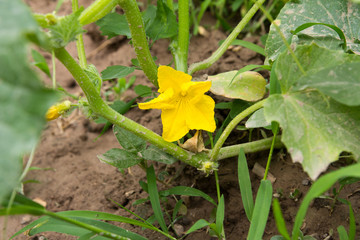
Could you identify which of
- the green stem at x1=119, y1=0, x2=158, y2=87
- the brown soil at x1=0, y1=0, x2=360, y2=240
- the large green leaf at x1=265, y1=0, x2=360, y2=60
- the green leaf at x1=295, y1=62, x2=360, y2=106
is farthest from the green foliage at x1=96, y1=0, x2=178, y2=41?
the green leaf at x1=295, y1=62, x2=360, y2=106

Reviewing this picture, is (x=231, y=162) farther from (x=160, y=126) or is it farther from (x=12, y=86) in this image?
(x=12, y=86)

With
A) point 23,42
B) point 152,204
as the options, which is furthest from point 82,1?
point 23,42

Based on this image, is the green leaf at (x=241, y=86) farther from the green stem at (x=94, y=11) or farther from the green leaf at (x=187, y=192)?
the green stem at (x=94, y=11)

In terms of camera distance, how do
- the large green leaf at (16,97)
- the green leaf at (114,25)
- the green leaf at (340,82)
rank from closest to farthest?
the large green leaf at (16,97) < the green leaf at (340,82) < the green leaf at (114,25)

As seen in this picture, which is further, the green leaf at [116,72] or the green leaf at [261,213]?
the green leaf at [116,72]

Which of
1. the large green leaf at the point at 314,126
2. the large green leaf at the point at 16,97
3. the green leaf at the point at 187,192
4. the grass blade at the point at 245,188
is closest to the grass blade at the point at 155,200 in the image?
the green leaf at the point at 187,192
